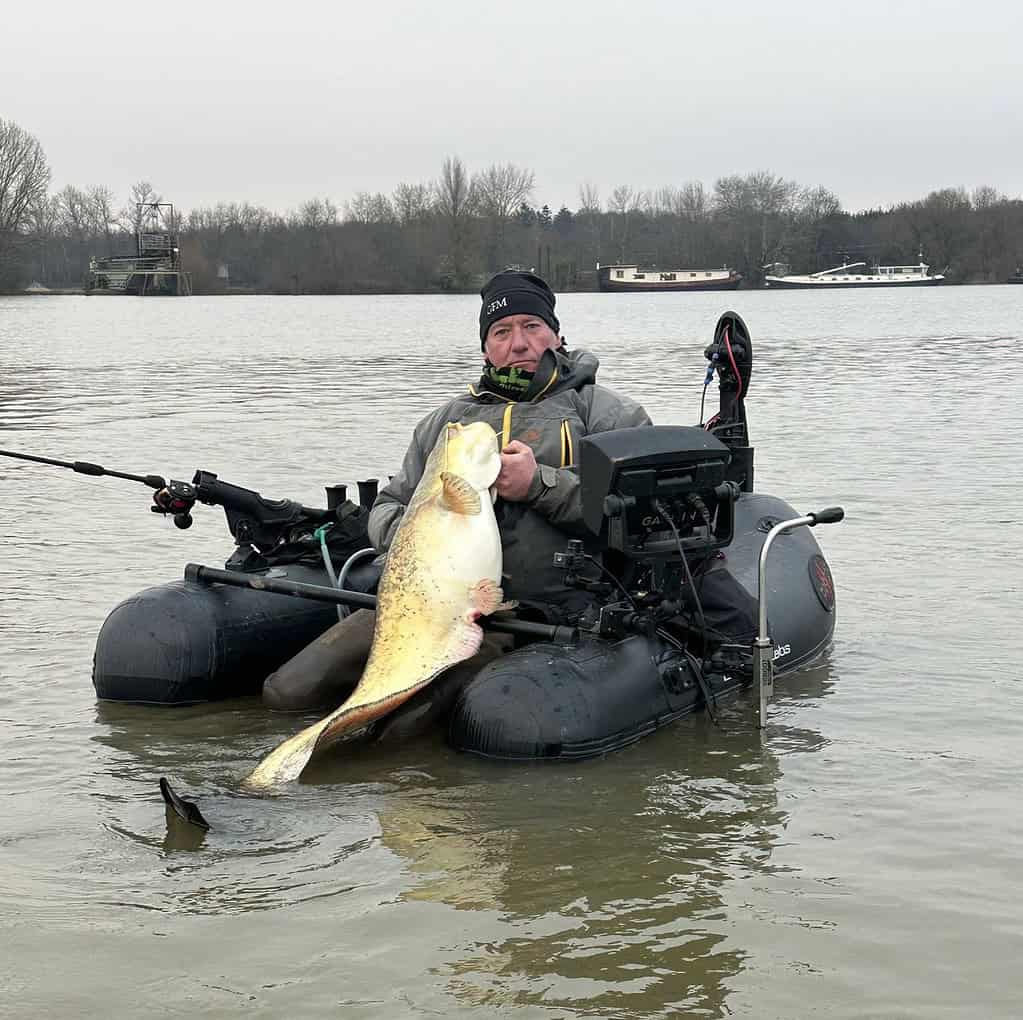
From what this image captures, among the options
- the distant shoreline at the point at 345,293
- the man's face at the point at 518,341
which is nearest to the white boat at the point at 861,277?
the distant shoreline at the point at 345,293

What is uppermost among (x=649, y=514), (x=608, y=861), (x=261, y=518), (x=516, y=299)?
(x=516, y=299)

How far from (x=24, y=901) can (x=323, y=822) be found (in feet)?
3.45

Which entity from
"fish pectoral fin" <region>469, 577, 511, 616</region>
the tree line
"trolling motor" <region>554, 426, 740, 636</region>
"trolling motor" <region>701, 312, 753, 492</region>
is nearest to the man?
"trolling motor" <region>554, 426, 740, 636</region>

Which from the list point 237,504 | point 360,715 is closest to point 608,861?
point 360,715

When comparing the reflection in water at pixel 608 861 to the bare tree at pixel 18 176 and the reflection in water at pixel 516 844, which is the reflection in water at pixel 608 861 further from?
the bare tree at pixel 18 176

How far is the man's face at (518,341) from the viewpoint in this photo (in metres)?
6.74

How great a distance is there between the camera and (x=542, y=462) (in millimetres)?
6508

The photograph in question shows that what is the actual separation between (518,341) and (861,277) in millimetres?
114509

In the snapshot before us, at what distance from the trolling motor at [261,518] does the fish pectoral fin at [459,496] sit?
1.58 metres

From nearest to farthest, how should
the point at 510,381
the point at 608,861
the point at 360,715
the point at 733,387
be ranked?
the point at 608,861 < the point at 360,715 < the point at 510,381 < the point at 733,387

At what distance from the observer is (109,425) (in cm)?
1903

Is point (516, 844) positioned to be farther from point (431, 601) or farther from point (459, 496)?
point (459, 496)

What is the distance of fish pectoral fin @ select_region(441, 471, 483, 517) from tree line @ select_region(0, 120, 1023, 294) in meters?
94.4

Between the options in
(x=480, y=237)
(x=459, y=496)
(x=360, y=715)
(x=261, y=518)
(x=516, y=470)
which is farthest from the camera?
(x=480, y=237)
